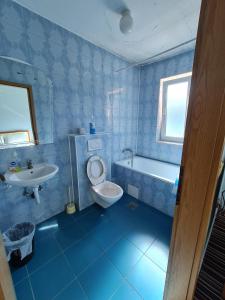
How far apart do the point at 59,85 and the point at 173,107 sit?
6.73 ft

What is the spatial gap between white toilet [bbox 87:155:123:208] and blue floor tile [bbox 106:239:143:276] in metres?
0.55

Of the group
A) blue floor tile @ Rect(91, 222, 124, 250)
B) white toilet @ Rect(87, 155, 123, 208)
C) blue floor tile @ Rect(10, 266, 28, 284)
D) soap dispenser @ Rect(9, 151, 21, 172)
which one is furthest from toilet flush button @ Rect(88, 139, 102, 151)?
blue floor tile @ Rect(10, 266, 28, 284)

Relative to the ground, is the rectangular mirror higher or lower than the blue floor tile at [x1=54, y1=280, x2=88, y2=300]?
higher

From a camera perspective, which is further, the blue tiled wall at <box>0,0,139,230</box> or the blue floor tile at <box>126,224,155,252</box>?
the blue floor tile at <box>126,224,155,252</box>

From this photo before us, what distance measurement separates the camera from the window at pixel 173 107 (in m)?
2.52

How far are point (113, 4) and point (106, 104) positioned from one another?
1.25 m

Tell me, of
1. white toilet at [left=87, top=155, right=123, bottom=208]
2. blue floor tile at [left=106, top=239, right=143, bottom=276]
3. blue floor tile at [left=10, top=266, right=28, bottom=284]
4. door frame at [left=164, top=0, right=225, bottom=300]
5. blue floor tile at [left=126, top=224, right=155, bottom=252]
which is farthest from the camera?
white toilet at [left=87, top=155, right=123, bottom=208]

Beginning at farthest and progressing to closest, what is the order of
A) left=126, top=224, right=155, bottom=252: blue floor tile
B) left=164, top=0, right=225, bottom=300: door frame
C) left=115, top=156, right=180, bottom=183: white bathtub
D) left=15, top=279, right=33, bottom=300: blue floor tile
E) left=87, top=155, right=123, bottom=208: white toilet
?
left=115, top=156, right=180, bottom=183: white bathtub < left=87, top=155, right=123, bottom=208: white toilet < left=126, top=224, right=155, bottom=252: blue floor tile < left=15, top=279, right=33, bottom=300: blue floor tile < left=164, top=0, right=225, bottom=300: door frame

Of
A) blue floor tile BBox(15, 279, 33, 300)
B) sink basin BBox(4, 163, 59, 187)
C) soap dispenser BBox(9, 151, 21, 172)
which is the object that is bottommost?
blue floor tile BBox(15, 279, 33, 300)

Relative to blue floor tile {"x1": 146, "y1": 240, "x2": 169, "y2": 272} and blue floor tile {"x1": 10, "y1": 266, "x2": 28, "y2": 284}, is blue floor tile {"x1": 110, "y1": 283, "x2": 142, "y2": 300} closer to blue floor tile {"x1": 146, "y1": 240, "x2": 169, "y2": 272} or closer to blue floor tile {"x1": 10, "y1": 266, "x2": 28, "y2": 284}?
blue floor tile {"x1": 146, "y1": 240, "x2": 169, "y2": 272}

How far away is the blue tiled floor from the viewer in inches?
46.8

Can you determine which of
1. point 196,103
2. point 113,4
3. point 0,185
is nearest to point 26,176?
point 0,185

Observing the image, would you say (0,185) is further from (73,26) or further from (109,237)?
(73,26)

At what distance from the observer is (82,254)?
4.92 ft
